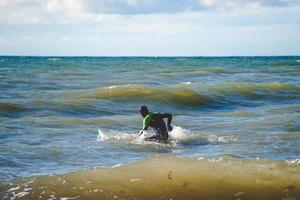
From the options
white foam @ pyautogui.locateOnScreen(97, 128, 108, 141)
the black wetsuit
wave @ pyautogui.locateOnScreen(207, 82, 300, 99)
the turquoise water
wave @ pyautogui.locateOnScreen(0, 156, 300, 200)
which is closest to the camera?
wave @ pyautogui.locateOnScreen(0, 156, 300, 200)

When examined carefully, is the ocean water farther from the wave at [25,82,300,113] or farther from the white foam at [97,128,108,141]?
the wave at [25,82,300,113]

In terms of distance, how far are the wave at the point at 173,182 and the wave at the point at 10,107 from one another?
1009 cm

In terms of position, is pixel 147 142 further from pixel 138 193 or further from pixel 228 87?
pixel 228 87

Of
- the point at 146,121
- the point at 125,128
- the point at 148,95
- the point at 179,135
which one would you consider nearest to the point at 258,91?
the point at 148,95

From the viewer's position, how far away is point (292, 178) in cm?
873

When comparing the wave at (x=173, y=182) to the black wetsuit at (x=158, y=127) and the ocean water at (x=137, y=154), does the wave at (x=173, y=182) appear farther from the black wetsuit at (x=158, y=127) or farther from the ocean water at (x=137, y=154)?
the black wetsuit at (x=158, y=127)

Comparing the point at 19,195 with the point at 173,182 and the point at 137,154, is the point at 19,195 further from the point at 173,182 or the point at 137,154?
the point at 137,154

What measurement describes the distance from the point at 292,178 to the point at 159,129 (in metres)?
4.53

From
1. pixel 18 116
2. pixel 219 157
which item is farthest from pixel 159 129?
pixel 18 116

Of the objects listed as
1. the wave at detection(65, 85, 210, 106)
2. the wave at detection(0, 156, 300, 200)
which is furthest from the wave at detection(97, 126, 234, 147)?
the wave at detection(65, 85, 210, 106)

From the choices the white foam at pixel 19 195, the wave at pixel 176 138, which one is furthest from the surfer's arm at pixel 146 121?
the white foam at pixel 19 195

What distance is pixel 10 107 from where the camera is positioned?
1916cm

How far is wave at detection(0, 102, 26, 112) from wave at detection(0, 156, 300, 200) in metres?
10.1

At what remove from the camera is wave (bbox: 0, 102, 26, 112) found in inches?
739
